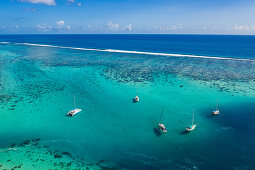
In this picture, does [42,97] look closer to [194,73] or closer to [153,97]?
[153,97]

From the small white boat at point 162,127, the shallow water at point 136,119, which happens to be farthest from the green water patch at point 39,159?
the small white boat at point 162,127

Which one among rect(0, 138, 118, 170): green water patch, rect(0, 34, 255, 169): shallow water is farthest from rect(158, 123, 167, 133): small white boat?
rect(0, 138, 118, 170): green water patch

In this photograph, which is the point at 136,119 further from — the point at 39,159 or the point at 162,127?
the point at 39,159

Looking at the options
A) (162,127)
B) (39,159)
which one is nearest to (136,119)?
(162,127)

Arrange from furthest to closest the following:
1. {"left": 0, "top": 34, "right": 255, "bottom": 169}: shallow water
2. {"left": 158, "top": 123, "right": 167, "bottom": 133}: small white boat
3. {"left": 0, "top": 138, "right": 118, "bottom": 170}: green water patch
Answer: {"left": 158, "top": 123, "right": 167, "bottom": 133}: small white boat
{"left": 0, "top": 34, "right": 255, "bottom": 169}: shallow water
{"left": 0, "top": 138, "right": 118, "bottom": 170}: green water patch

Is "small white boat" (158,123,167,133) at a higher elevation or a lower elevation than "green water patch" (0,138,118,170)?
higher

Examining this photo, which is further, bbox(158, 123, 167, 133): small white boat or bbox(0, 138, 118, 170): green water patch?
bbox(158, 123, 167, 133): small white boat

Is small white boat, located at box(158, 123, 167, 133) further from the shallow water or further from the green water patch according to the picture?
the green water patch

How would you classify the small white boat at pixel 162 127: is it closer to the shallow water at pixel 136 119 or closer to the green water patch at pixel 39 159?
the shallow water at pixel 136 119
